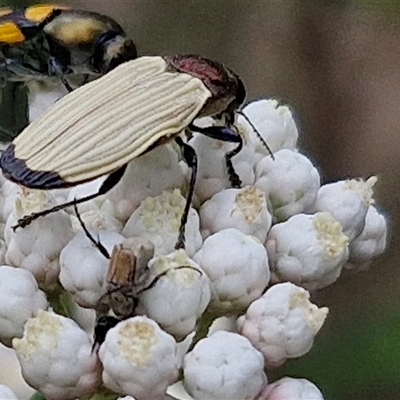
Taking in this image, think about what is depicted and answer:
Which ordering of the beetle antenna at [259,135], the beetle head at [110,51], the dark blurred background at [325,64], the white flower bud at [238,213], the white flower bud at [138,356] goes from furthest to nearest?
the dark blurred background at [325,64] < the beetle head at [110,51] < the beetle antenna at [259,135] < the white flower bud at [238,213] < the white flower bud at [138,356]

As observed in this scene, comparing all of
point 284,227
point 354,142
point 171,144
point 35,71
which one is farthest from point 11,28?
point 354,142

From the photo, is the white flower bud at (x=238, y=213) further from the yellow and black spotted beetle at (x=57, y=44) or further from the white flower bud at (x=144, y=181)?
the yellow and black spotted beetle at (x=57, y=44)

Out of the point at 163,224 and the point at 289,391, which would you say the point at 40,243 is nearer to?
the point at 163,224

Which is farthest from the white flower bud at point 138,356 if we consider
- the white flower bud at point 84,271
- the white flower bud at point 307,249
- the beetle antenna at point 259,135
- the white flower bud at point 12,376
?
the beetle antenna at point 259,135

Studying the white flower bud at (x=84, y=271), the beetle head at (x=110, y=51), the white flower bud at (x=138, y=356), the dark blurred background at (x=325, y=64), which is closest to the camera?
the white flower bud at (x=138, y=356)

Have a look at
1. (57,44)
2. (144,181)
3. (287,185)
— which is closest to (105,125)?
(144,181)

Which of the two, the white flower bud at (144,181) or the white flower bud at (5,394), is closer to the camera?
the white flower bud at (5,394)

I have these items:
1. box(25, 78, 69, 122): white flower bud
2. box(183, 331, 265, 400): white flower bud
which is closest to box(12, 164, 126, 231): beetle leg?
box(183, 331, 265, 400): white flower bud
